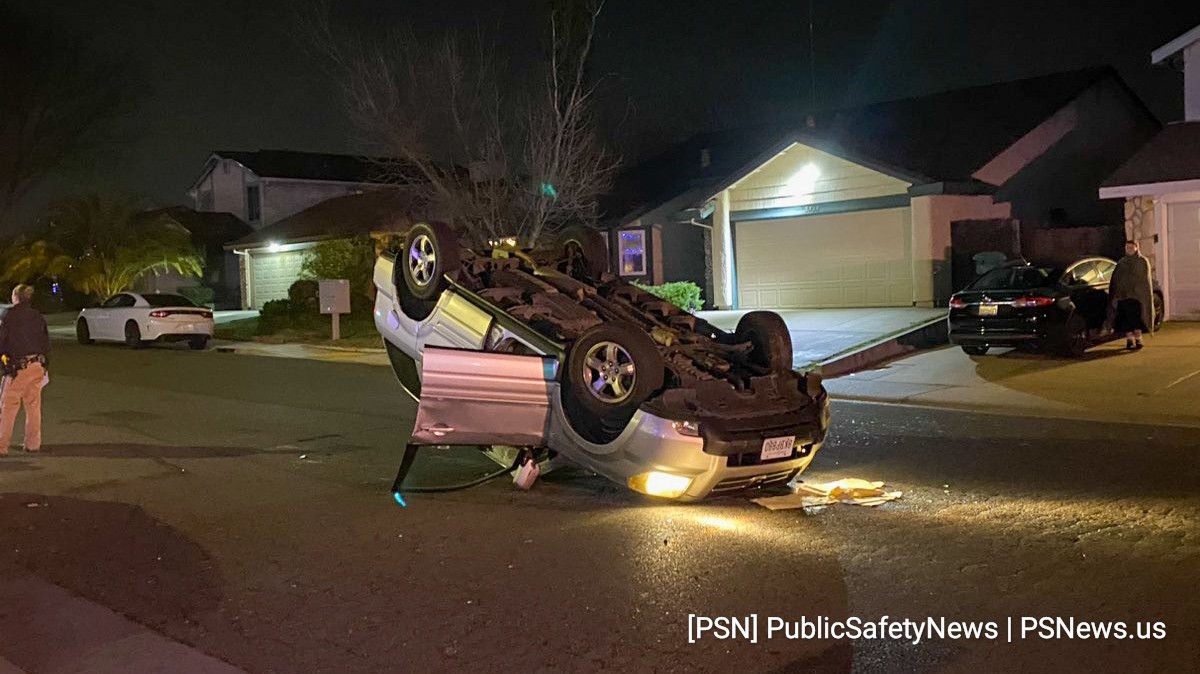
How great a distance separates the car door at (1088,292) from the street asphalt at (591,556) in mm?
5147

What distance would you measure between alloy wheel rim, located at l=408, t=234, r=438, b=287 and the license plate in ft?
9.89

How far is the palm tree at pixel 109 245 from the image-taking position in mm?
38312

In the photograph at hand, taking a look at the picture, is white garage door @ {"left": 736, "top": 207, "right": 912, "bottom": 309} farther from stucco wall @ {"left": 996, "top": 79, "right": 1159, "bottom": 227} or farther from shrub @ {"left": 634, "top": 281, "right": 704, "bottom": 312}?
stucco wall @ {"left": 996, "top": 79, "right": 1159, "bottom": 227}

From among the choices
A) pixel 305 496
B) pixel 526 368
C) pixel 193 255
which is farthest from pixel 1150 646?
pixel 193 255

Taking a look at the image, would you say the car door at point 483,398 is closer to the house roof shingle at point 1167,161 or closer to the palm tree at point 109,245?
the house roof shingle at point 1167,161

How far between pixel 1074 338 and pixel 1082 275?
46.0 inches

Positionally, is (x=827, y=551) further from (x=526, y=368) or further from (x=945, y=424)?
(x=945, y=424)

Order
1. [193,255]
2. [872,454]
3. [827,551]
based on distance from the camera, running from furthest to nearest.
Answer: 1. [193,255]
2. [872,454]
3. [827,551]

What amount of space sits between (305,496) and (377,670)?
12.3 ft

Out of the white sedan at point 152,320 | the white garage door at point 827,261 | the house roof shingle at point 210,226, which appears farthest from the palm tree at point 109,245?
the white garage door at point 827,261

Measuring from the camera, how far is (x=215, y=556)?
6523mm

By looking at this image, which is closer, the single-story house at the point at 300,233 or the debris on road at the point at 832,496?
the debris on road at the point at 832,496

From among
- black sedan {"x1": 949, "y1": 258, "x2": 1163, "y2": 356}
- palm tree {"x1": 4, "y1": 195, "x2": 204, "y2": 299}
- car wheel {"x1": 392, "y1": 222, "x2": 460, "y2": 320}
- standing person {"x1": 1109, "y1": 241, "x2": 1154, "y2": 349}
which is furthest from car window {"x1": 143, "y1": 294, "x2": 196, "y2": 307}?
standing person {"x1": 1109, "y1": 241, "x2": 1154, "y2": 349}

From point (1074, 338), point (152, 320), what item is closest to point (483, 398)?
point (1074, 338)
